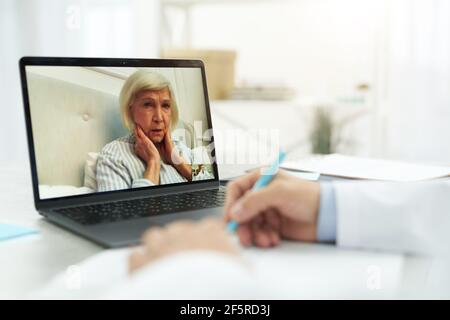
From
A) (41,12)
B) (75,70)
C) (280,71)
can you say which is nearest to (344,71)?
(280,71)

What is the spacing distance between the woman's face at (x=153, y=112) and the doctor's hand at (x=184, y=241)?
0.38 metres

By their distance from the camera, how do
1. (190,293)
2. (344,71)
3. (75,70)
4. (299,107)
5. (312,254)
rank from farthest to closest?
(344,71), (299,107), (75,70), (312,254), (190,293)

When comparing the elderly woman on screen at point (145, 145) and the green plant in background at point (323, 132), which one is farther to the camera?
the green plant in background at point (323, 132)

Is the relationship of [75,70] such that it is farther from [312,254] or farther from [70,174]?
[312,254]

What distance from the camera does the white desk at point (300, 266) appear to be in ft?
1.54

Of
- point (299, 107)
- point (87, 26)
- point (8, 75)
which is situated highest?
point (87, 26)

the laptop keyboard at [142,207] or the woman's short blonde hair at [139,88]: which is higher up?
the woman's short blonde hair at [139,88]

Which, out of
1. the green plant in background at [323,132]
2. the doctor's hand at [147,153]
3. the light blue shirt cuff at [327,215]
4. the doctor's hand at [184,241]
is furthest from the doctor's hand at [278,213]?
the green plant in background at [323,132]

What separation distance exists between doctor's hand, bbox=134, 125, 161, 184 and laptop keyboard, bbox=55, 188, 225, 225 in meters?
0.04

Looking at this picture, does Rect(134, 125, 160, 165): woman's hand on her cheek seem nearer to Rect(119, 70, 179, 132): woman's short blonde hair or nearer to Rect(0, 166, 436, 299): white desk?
Rect(119, 70, 179, 132): woman's short blonde hair

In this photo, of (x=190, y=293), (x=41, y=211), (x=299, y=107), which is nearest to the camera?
(x=190, y=293)

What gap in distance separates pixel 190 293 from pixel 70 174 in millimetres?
429

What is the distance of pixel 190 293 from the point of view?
0.39m

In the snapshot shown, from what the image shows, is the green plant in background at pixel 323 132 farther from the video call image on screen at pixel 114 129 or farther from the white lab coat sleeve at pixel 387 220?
the white lab coat sleeve at pixel 387 220
